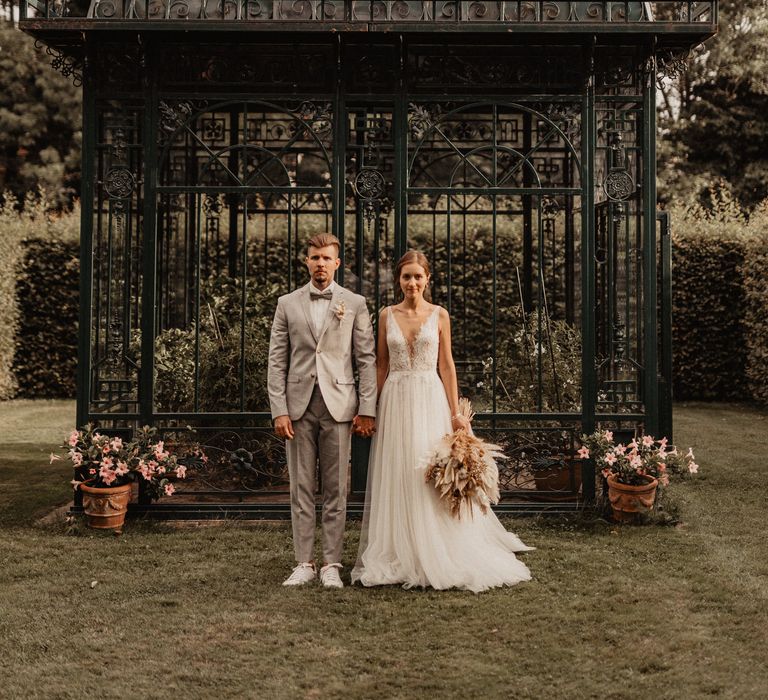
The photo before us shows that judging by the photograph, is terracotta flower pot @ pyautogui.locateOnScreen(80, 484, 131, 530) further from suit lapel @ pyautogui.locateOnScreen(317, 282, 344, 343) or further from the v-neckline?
the v-neckline

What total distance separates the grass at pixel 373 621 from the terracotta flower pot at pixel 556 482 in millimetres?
361

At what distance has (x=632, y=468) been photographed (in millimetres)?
5496

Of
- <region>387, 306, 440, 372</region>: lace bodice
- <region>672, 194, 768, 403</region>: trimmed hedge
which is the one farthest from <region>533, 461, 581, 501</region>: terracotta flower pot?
<region>672, 194, 768, 403</region>: trimmed hedge

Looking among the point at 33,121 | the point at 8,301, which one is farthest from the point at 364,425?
the point at 33,121

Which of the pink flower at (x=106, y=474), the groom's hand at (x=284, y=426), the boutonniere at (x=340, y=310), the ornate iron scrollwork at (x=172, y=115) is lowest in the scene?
the pink flower at (x=106, y=474)

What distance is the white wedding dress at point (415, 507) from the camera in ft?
14.5

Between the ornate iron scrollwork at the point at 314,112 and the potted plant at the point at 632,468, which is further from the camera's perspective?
the ornate iron scrollwork at the point at 314,112

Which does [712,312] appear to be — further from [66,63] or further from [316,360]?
[66,63]

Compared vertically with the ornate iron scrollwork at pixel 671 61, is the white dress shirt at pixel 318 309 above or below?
below

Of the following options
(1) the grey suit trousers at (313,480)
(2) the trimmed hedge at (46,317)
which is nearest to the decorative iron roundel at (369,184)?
(1) the grey suit trousers at (313,480)

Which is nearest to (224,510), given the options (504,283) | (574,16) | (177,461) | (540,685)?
(177,461)

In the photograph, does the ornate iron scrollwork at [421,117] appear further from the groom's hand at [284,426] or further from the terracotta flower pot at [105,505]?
the terracotta flower pot at [105,505]

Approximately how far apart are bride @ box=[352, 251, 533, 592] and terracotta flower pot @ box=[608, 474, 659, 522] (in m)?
1.20

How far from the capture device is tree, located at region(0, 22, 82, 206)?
66.8 ft
